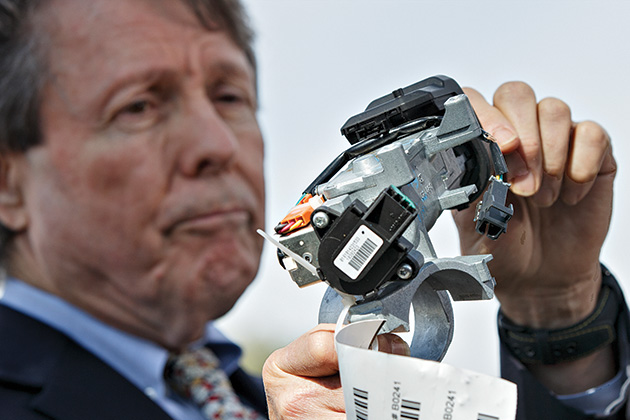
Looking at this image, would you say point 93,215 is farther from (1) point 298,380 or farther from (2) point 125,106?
(1) point 298,380

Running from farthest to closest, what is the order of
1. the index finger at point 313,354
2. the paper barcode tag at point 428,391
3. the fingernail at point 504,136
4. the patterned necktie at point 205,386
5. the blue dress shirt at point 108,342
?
1. the patterned necktie at point 205,386
2. the blue dress shirt at point 108,342
3. the fingernail at point 504,136
4. the index finger at point 313,354
5. the paper barcode tag at point 428,391

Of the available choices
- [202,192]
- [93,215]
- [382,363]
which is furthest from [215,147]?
[382,363]

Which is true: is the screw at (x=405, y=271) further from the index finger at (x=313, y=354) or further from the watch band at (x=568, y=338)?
the watch band at (x=568, y=338)

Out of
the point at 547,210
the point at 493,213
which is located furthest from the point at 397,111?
the point at 547,210

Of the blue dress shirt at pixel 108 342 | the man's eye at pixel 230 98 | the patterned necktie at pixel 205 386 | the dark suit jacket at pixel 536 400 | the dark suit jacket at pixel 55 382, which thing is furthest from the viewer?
the man's eye at pixel 230 98

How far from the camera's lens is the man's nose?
1631mm

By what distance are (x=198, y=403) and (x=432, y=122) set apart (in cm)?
126

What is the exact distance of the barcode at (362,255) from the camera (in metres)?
0.58

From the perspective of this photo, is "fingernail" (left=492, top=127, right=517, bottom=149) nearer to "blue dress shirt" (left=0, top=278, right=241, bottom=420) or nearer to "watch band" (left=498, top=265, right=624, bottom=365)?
"watch band" (left=498, top=265, right=624, bottom=365)

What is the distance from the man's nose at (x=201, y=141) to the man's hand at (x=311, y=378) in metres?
0.98

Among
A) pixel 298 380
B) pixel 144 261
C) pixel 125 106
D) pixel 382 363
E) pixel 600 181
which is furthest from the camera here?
pixel 144 261

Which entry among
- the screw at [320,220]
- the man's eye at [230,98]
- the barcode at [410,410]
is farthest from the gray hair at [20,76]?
the barcode at [410,410]

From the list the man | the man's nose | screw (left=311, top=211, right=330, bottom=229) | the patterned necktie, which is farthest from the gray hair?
screw (left=311, top=211, right=330, bottom=229)

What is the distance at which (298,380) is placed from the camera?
0.73 metres
